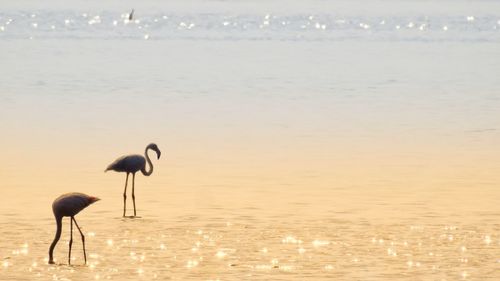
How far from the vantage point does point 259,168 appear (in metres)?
19.5

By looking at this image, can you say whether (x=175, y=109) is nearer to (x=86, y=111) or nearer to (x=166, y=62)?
(x=86, y=111)

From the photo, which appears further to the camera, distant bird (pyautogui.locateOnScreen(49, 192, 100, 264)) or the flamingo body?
the flamingo body

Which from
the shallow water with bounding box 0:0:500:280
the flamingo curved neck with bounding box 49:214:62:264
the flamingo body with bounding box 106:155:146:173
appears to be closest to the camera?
the flamingo curved neck with bounding box 49:214:62:264

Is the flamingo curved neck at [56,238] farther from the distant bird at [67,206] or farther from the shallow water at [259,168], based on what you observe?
the shallow water at [259,168]

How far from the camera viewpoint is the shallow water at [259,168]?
12.9m

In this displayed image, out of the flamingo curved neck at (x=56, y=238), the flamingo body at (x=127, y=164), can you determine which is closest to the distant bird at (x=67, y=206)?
the flamingo curved neck at (x=56, y=238)

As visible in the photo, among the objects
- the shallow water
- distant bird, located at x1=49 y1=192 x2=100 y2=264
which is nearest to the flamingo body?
the shallow water

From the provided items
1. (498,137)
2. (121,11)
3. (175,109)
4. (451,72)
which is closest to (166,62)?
(451,72)

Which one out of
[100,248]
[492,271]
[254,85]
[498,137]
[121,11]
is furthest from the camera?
[121,11]

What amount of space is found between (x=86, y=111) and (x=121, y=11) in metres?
92.4

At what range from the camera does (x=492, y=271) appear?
12242 millimetres

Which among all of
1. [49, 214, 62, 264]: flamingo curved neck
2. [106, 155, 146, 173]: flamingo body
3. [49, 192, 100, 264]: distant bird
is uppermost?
[106, 155, 146, 173]: flamingo body

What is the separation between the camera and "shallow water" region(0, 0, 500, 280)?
12859 mm

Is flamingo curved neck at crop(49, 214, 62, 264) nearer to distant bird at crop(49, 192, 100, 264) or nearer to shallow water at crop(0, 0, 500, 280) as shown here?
Answer: distant bird at crop(49, 192, 100, 264)
